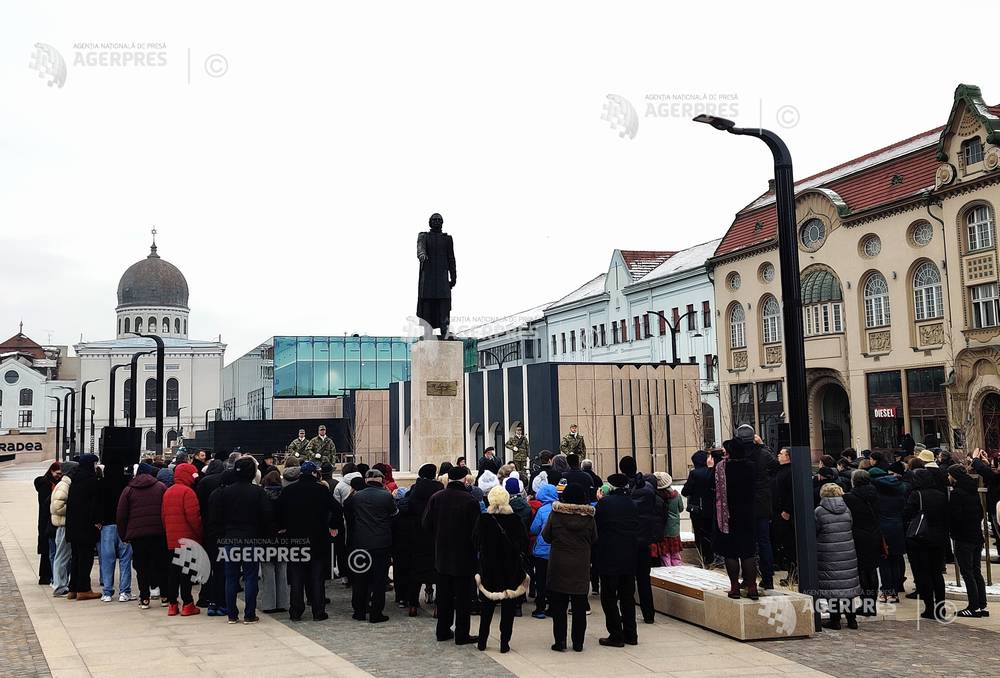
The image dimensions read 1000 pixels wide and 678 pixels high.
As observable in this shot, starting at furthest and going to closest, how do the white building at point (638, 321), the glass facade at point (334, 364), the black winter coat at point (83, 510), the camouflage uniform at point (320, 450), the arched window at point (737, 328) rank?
1. the glass facade at point (334, 364)
2. the white building at point (638, 321)
3. the arched window at point (737, 328)
4. the camouflage uniform at point (320, 450)
5. the black winter coat at point (83, 510)

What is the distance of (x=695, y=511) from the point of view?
13.5 m

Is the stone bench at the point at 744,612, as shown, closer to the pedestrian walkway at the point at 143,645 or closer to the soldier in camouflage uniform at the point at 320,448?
the pedestrian walkway at the point at 143,645

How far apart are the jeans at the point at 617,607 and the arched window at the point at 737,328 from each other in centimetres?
3833

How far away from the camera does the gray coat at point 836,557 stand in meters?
9.95

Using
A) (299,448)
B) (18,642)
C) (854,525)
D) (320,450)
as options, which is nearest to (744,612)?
(854,525)

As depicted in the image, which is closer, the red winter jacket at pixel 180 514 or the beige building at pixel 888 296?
the red winter jacket at pixel 180 514

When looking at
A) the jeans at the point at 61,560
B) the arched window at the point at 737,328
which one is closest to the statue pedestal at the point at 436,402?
the jeans at the point at 61,560

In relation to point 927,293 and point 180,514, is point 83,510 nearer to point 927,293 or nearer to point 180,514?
point 180,514

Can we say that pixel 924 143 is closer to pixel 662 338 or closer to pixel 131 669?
pixel 662 338

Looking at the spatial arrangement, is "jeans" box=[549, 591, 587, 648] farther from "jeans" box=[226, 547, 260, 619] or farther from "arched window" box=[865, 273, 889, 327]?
"arched window" box=[865, 273, 889, 327]

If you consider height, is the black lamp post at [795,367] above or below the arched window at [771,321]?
below

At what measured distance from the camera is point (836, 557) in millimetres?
9984

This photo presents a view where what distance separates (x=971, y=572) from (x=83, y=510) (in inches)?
434

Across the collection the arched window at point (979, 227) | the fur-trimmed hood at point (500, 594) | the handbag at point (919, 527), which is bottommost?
the fur-trimmed hood at point (500, 594)
